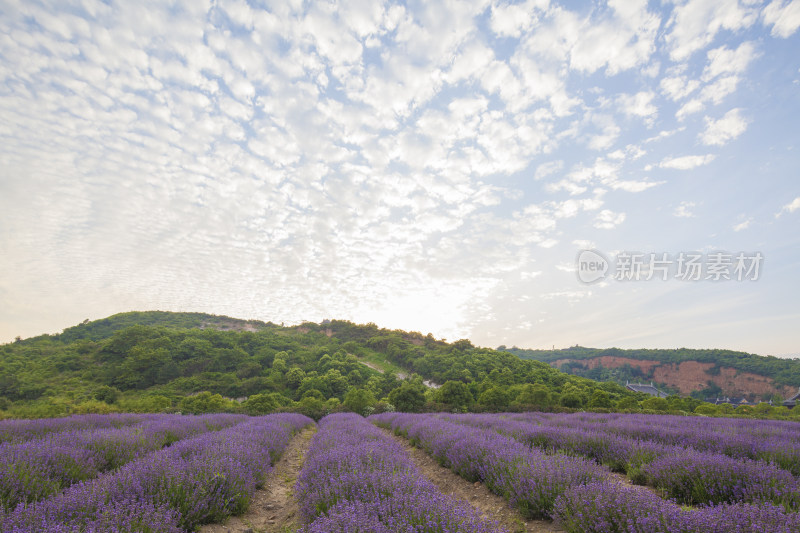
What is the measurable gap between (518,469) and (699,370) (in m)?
100

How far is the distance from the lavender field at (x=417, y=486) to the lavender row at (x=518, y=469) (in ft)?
0.06

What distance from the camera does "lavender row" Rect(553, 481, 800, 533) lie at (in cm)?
174

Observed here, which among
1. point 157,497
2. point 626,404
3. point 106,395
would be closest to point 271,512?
point 157,497

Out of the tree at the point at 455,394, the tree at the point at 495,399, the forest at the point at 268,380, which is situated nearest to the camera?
the forest at the point at 268,380

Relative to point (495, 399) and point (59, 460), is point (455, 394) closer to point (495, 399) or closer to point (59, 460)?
point (495, 399)

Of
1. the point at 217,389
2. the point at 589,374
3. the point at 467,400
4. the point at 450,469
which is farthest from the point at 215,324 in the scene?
the point at 589,374

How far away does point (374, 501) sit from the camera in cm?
250

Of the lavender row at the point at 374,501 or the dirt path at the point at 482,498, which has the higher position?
the lavender row at the point at 374,501

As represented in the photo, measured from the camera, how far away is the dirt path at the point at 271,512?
3.17 meters

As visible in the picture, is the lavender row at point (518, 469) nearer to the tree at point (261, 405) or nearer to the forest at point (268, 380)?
the forest at point (268, 380)

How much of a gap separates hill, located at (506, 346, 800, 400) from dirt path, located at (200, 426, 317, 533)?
6535 cm

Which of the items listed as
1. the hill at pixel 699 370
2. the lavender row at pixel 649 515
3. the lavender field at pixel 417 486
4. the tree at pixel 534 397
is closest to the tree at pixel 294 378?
the tree at pixel 534 397

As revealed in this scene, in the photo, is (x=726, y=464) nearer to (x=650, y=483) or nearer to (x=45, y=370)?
(x=650, y=483)

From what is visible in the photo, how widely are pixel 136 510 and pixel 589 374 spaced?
110577 millimetres
